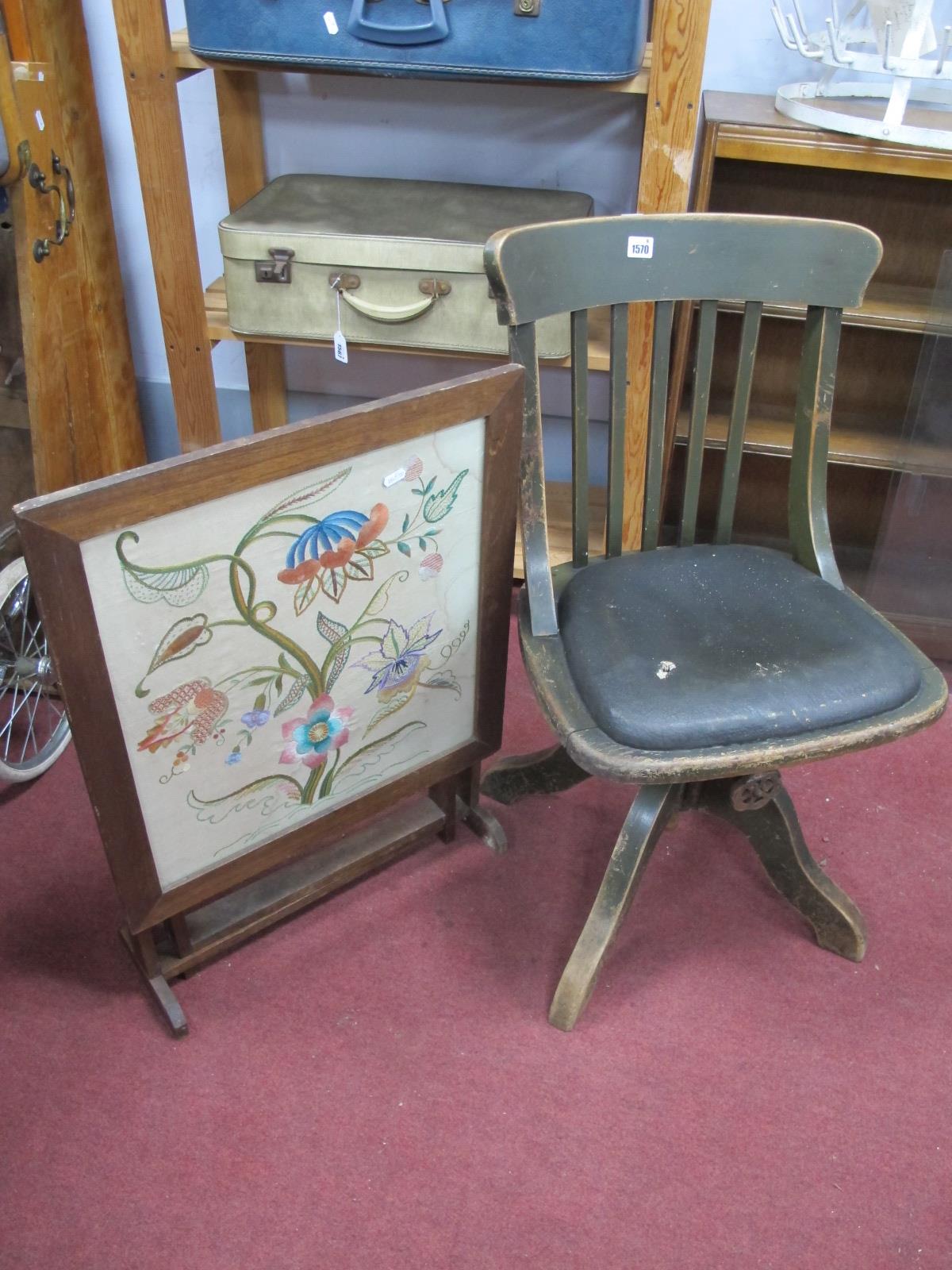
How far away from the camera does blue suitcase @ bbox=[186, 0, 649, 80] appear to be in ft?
4.63

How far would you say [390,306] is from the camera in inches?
63.1

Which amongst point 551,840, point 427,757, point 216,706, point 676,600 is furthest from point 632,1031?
point 216,706

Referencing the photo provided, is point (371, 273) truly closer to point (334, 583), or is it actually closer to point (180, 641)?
point (334, 583)

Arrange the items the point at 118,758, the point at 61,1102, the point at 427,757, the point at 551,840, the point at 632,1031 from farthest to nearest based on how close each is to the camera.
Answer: the point at 551,840 → the point at 427,757 → the point at 632,1031 → the point at 61,1102 → the point at 118,758

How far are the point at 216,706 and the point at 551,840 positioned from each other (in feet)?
2.02

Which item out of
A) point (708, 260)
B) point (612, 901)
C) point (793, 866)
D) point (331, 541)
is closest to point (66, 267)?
point (331, 541)

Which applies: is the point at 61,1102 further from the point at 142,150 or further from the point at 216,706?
the point at 142,150

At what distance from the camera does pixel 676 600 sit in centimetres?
124

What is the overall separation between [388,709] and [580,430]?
0.41 metres

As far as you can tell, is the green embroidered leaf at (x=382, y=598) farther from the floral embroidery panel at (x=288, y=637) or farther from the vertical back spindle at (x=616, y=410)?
the vertical back spindle at (x=616, y=410)

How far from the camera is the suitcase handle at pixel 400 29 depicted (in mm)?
1410

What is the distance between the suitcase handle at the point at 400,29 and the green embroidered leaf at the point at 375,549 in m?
0.77

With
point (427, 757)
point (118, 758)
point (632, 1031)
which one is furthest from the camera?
point (427, 757)

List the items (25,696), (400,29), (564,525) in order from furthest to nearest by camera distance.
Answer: (564,525) → (25,696) → (400,29)
